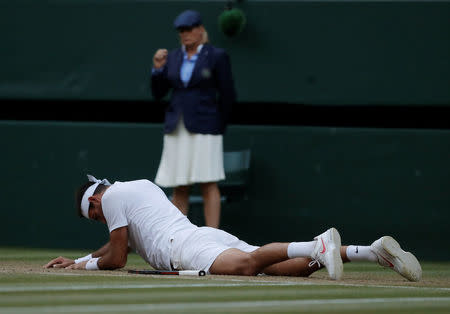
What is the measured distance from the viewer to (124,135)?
11.4m

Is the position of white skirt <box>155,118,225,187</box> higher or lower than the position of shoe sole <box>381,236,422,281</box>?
higher

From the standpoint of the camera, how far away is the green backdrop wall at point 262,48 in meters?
10.8

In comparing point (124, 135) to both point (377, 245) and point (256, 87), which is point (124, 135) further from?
point (377, 245)

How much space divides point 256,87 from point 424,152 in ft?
6.02

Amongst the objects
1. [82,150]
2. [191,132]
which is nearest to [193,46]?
[191,132]

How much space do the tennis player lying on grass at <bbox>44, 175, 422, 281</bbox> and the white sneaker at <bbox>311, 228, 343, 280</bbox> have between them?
5 cm

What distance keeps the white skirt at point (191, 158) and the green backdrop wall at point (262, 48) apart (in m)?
1.42

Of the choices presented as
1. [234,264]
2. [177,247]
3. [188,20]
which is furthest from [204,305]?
[188,20]

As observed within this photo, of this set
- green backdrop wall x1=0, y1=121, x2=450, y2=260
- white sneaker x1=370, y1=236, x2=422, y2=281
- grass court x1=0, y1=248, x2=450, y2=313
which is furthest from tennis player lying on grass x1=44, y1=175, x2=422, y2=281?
green backdrop wall x1=0, y1=121, x2=450, y2=260

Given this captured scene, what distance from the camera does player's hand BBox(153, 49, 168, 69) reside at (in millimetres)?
9938

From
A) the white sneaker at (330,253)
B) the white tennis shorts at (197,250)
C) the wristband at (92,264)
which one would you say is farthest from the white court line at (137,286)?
the wristband at (92,264)

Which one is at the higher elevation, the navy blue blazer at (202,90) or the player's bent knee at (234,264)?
the navy blue blazer at (202,90)

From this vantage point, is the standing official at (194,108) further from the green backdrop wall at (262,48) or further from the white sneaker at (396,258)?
the white sneaker at (396,258)

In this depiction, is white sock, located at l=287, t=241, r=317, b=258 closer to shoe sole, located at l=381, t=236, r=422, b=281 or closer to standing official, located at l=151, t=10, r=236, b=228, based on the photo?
shoe sole, located at l=381, t=236, r=422, b=281
